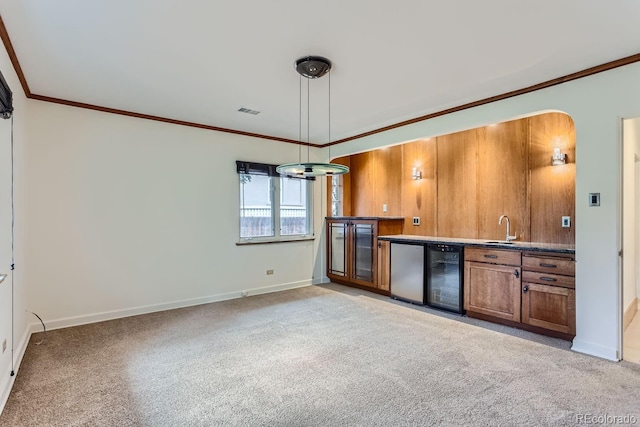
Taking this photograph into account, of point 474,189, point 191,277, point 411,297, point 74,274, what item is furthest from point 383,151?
point 74,274

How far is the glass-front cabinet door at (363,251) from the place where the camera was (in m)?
5.39

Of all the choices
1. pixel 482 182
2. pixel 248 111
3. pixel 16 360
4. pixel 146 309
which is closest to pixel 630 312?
pixel 482 182

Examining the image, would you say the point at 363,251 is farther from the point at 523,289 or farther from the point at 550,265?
the point at 550,265

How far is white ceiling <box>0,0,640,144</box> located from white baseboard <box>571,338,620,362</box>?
249 cm

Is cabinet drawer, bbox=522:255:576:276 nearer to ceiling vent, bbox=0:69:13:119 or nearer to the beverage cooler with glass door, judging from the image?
the beverage cooler with glass door

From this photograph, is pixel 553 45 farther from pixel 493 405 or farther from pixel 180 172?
pixel 180 172

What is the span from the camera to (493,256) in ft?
12.6

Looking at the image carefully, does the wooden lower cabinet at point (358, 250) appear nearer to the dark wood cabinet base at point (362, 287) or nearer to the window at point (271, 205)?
the dark wood cabinet base at point (362, 287)

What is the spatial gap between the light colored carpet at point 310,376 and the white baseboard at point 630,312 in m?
0.98

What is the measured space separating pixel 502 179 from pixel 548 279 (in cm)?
153

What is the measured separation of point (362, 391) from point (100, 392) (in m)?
1.87

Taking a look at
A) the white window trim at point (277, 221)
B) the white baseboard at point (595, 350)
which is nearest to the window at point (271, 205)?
the white window trim at point (277, 221)

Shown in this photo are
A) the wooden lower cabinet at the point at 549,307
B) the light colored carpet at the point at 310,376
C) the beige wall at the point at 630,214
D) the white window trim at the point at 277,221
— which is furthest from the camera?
the white window trim at the point at 277,221

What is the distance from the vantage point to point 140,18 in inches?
89.9
